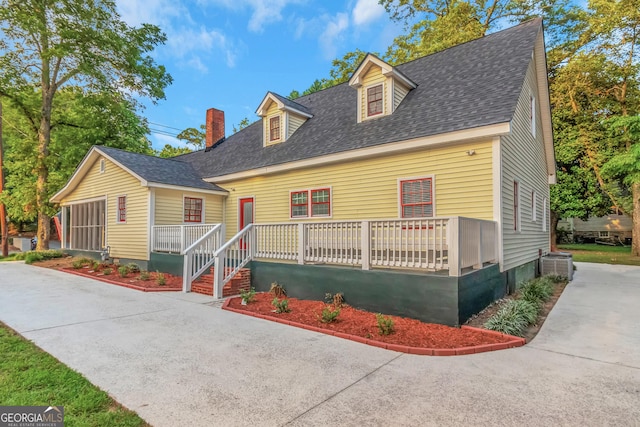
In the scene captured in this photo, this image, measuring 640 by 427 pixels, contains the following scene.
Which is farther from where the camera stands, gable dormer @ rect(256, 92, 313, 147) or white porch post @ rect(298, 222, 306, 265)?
gable dormer @ rect(256, 92, 313, 147)

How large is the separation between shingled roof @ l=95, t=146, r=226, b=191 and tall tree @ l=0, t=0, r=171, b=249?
7630 millimetres

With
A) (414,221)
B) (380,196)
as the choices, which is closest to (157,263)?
(380,196)

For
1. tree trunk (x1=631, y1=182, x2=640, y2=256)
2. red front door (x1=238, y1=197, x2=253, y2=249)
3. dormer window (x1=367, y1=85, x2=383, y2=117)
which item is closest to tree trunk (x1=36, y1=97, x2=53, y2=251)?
red front door (x1=238, y1=197, x2=253, y2=249)

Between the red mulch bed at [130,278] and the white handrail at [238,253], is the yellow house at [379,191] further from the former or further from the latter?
the red mulch bed at [130,278]

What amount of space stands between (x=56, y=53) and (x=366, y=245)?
1975 cm

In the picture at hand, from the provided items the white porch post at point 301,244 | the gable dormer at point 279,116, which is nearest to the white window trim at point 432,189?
the white porch post at point 301,244

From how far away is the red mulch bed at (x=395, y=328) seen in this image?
4.92 metres

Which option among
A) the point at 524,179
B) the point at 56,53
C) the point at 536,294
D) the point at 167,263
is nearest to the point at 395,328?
the point at 536,294

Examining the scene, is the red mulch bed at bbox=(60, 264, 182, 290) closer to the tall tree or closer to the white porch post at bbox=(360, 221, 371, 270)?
the white porch post at bbox=(360, 221, 371, 270)

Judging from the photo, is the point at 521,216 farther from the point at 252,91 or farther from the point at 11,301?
the point at 252,91

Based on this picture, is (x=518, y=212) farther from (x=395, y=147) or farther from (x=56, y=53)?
(x=56, y=53)

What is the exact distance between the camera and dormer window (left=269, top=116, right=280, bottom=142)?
43.5 feet

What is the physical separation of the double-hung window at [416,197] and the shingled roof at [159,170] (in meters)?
8.31

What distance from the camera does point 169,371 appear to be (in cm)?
389
